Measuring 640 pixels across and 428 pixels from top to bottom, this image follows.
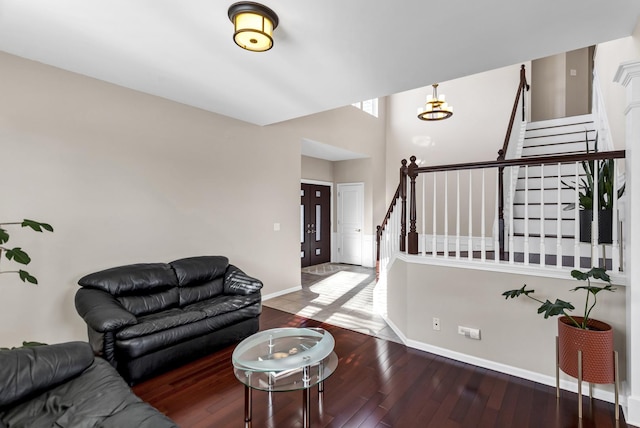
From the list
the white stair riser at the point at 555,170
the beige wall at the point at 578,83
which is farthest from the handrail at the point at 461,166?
the beige wall at the point at 578,83

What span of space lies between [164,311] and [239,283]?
2.70 ft

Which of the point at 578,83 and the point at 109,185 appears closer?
the point at 109,185

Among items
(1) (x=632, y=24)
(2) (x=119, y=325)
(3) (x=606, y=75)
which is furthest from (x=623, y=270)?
(2) (x=119, y=325)

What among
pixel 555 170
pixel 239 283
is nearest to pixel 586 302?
pixel 555 170

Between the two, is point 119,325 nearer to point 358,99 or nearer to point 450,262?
point 450,262

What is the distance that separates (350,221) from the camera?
7.77 m

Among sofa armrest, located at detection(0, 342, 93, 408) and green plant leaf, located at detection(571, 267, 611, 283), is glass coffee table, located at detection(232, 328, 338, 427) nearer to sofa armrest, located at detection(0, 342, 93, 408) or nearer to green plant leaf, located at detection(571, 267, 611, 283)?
sofa armrest, located at detection(0, 342, 93, 408)

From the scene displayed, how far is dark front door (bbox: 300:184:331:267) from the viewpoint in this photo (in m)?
7.22

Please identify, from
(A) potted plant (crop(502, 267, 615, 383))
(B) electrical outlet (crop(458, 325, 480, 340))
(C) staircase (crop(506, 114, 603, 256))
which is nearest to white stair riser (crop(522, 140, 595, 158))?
(C) staircase (crop(506, 114, 603, 256))

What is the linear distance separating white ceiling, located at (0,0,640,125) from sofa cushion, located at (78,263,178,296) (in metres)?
1.96

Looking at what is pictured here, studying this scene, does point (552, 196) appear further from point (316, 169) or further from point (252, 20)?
point (316, 169)

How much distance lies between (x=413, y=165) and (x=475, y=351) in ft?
6.19

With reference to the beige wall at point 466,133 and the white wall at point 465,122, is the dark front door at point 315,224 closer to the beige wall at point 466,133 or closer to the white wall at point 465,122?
the white wall at point 465,122

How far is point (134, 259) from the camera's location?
346 cm
